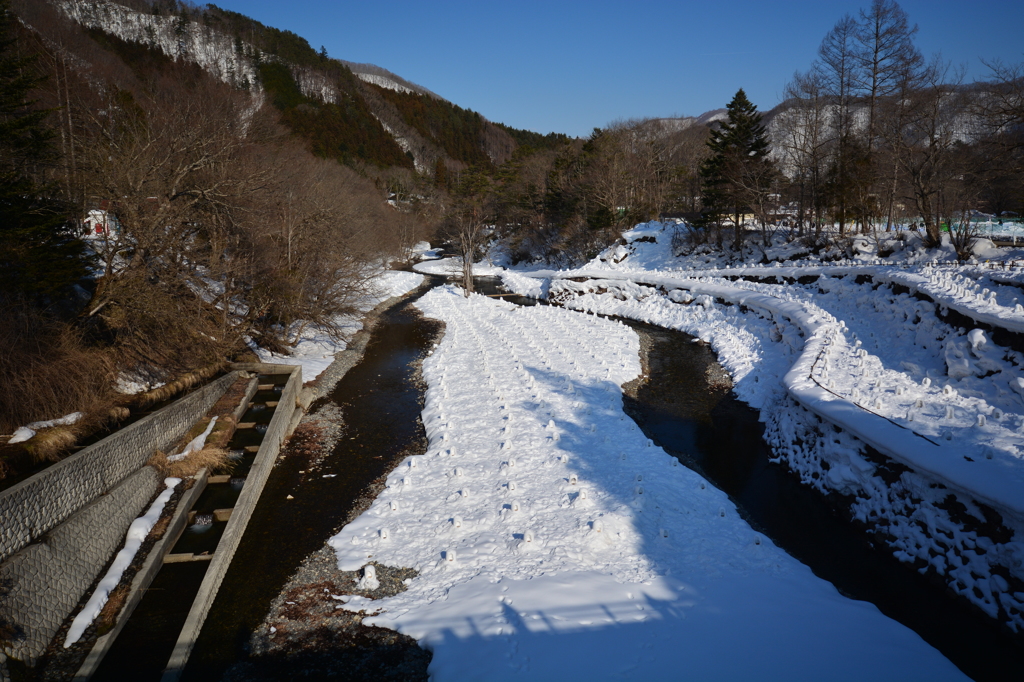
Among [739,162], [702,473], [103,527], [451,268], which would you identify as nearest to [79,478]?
[103,527]

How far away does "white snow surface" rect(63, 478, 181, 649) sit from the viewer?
589 centimetres

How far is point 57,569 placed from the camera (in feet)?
19.9

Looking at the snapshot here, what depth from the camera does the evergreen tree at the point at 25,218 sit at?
10391mm

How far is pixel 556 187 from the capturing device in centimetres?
5025

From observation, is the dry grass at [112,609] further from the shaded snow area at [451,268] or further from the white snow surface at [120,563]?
the shaded snow area at [451,268]

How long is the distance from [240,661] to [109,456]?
4.35 meters

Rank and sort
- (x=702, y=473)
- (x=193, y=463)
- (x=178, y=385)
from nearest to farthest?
(x=193, y=463) → (x=702, y=473) → (x=178, y=385)

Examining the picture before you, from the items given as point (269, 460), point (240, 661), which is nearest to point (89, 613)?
point (240, 661)

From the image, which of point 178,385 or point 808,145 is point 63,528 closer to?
point 178,385

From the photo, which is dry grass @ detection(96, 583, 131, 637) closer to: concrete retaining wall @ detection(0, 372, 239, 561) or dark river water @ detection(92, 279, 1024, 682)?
dark river water @ detection(92, 279, 1024, 682)

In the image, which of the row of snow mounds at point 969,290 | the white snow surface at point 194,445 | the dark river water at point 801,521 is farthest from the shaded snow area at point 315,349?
the row of snow mounds at point 969,290

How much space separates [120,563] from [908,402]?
1320 cm

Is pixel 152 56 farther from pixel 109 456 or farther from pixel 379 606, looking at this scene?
pixel 379 606

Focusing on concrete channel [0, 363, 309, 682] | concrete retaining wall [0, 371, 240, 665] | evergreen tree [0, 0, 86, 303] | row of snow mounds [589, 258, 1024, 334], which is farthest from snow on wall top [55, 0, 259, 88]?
row of snow mounds [589, 258, 1024, 334]
